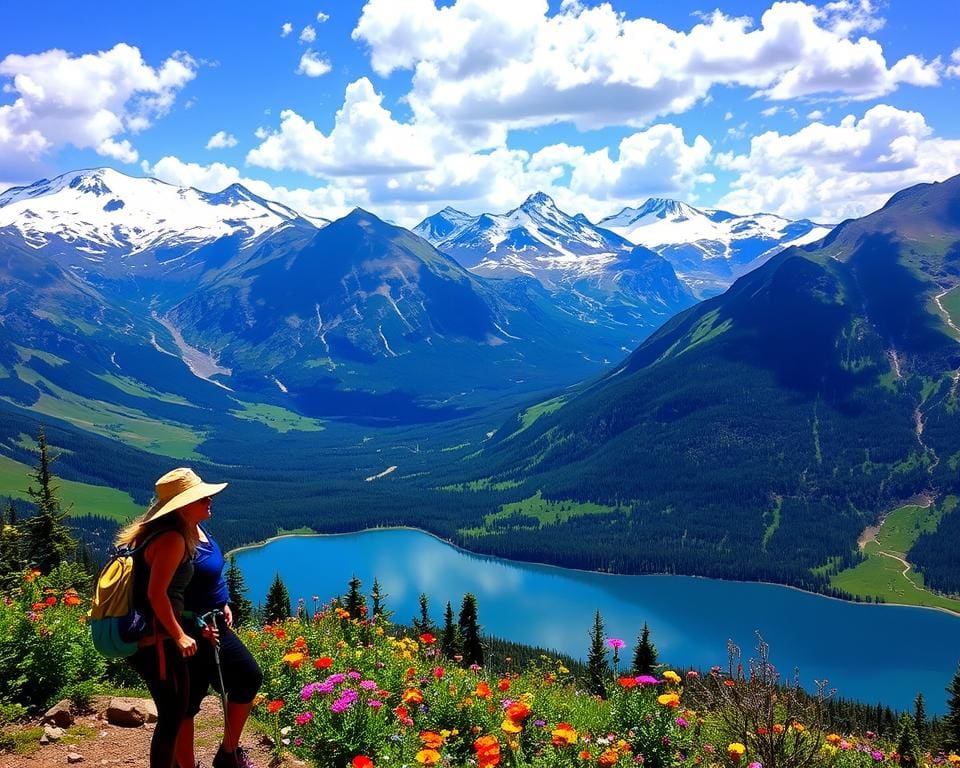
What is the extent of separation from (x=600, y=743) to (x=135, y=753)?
6.65 meters

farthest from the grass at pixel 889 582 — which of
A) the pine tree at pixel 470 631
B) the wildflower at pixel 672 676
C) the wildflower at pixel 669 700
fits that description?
the wildflower at pixel 669 700

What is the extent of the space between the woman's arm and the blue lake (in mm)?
119663

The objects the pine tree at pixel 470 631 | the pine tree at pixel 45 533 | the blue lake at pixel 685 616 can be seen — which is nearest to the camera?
the pine tree at pixel 45 533

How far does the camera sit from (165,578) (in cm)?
814

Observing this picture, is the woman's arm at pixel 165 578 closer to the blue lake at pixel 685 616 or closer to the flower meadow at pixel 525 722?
the flower meadow at pixel 525 722

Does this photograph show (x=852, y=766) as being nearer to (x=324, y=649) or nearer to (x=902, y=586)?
(x=324, y=649)

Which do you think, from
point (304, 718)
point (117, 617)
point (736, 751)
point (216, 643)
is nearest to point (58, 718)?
point (304, 718)

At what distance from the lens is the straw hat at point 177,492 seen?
27.2 ft

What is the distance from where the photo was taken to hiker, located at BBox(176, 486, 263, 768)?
884 centimetres

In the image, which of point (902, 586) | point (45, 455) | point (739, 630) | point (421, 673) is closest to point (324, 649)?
point (421, 673)

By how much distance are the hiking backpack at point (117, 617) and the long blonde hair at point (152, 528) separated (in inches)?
12.0

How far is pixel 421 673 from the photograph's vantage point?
12.8 meters

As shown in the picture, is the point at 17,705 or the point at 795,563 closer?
the point at 17,705

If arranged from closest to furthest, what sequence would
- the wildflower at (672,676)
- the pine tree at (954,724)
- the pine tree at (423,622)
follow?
the wildflower at (672,676)
the pine tree at (954,724)
the pine tree at (423,622)
